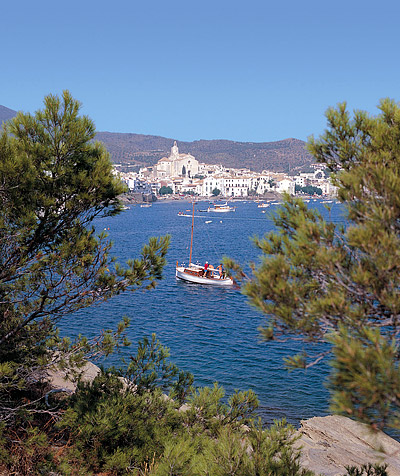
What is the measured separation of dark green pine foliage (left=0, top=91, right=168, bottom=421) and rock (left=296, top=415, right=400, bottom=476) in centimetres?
443

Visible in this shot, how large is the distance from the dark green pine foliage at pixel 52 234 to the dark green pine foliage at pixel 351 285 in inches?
128

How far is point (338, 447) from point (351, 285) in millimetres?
8356

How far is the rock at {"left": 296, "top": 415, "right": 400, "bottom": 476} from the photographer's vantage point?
9.13 m

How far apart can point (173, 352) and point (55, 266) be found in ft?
54.5

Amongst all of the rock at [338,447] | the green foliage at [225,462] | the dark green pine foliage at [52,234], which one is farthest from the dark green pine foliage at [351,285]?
the rock at [338,447]

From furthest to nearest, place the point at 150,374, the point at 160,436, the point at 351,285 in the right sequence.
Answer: the point at 150,374 → the point at 160,436 → the point at 351,285

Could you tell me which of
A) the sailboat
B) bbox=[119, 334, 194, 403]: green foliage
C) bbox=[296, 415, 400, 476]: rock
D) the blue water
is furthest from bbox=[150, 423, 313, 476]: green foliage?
the sailboat

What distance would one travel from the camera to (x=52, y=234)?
277 inches

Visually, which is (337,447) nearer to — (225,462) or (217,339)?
(225,462)

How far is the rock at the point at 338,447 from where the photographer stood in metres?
9.13

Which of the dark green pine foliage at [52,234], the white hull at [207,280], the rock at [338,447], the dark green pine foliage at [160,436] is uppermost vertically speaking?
the dark green pine foliage at [52,234]

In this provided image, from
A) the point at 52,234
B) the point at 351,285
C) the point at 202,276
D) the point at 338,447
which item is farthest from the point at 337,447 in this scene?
the point at 202,276

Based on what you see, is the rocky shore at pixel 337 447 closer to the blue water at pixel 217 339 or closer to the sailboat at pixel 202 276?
the blue water at pixel 217 339

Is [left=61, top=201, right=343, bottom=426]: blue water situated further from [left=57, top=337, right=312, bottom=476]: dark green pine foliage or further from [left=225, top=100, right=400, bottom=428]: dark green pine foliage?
→ [left=225, top=100, right=400, bottom=428]: dark green pine foliage
